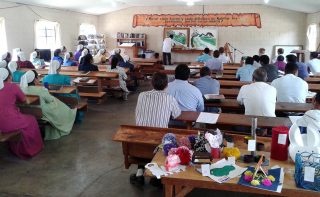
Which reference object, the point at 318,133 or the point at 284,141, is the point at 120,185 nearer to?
the point at 284,141

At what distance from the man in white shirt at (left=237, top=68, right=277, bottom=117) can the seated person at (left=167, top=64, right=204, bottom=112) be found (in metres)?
0.56

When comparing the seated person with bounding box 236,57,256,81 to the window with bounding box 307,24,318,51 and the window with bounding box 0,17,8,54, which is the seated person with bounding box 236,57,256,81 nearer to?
the window with bounding box 307,24,318,51

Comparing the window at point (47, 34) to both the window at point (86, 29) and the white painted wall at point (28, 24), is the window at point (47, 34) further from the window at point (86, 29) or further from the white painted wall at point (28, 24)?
the window at point (86, 29)

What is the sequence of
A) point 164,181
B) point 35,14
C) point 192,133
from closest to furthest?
1. point 164,181
2. point 192,133
3. point 35,14

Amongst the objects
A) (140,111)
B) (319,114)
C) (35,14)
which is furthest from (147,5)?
(319,114)

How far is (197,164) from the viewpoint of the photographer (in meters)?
1.92

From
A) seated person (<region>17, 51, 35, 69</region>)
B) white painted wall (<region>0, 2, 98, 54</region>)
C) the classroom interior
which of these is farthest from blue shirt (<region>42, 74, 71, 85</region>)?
white painted wall (<region>0, 2, 98, 54</region>)

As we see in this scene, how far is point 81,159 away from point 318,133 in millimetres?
2746

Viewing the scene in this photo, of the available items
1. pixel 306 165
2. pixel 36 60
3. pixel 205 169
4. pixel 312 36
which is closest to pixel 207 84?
pixel 205 169

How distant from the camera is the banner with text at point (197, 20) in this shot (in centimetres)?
1257

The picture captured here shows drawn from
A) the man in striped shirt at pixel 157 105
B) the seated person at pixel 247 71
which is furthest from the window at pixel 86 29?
the man in striped shirt at pixel 157 105

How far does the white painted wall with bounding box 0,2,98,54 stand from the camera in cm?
807

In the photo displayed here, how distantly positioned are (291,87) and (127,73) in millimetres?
4595

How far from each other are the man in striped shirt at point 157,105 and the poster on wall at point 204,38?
10382mm
